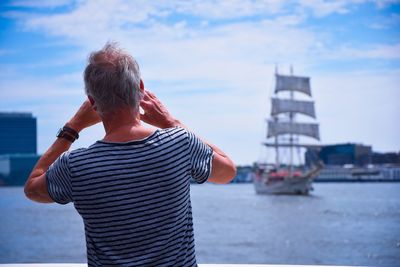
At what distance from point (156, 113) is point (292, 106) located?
56629mm

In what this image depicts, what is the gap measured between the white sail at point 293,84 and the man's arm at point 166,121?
57.6 meters

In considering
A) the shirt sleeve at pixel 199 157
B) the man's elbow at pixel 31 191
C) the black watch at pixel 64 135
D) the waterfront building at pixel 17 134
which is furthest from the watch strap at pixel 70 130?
the waterfront building at pixel 17 134

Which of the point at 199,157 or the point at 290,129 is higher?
the point at 290,129

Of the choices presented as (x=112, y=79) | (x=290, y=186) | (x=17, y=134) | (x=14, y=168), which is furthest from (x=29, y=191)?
(x=17, y=134)

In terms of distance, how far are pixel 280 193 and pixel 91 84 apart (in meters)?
59.9

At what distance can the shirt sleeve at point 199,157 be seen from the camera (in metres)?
1.21

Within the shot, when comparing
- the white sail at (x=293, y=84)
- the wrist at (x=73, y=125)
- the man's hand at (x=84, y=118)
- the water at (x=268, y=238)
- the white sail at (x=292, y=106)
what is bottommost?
the water at (x=268, y=238)

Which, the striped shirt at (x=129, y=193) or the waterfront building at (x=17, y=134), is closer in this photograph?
the striped shirt at (x=129, y=193)

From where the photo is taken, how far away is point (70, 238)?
28000mm

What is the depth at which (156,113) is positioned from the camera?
1.27 meters

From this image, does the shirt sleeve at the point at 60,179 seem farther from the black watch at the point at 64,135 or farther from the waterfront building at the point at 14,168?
the waterfront building at the point at 14,168

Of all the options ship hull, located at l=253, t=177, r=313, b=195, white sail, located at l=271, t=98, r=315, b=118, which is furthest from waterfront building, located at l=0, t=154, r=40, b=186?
white sail, located at l=271, t=98, r=315, b=118

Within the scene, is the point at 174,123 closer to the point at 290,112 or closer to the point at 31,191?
the point at 31,191

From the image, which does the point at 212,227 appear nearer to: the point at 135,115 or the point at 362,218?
the point at 362,218
